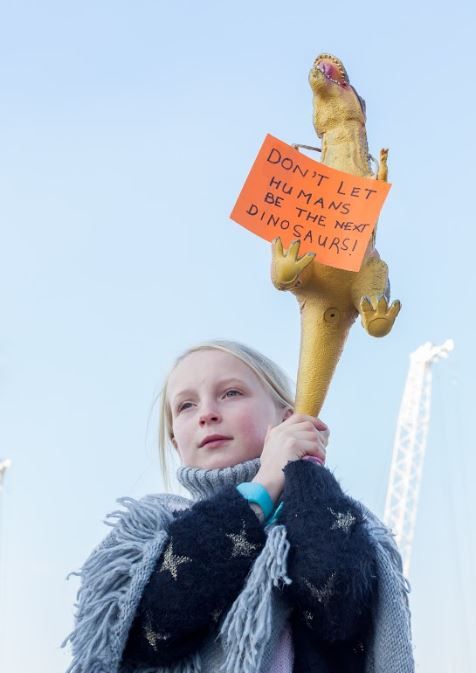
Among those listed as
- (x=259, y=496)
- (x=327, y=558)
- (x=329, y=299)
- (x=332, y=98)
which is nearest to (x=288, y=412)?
(x=329, y=299)

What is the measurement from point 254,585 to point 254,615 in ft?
0.17

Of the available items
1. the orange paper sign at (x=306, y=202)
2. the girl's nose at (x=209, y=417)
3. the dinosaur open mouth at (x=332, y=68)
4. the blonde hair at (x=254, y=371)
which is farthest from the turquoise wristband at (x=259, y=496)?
the dinosaur open mouth at (x=332, y=68)

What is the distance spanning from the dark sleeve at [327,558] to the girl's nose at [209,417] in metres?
0.30

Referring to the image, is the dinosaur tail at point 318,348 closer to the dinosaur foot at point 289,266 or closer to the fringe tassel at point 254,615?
the dinosaur foot at point 289,266

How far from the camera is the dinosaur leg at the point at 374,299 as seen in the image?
199cm

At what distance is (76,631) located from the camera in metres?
1.69

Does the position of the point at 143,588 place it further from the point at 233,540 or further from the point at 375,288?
the point at 375,288

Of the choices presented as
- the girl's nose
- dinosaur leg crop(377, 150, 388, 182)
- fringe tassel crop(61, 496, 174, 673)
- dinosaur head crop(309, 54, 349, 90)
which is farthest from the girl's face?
dinosaur head crop(309, 54, 349, 90)

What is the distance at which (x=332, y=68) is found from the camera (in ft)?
7.34

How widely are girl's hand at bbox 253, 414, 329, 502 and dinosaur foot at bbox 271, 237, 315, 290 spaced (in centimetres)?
32

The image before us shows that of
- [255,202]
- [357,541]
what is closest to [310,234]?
[255,202]

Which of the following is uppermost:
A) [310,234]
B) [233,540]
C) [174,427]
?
[310,234]

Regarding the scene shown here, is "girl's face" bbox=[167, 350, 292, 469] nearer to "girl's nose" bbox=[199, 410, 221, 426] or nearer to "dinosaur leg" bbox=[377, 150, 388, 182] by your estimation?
"girl's nose" bbox=[199, 410, 221, 426]

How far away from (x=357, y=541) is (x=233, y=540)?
9.3 inches
